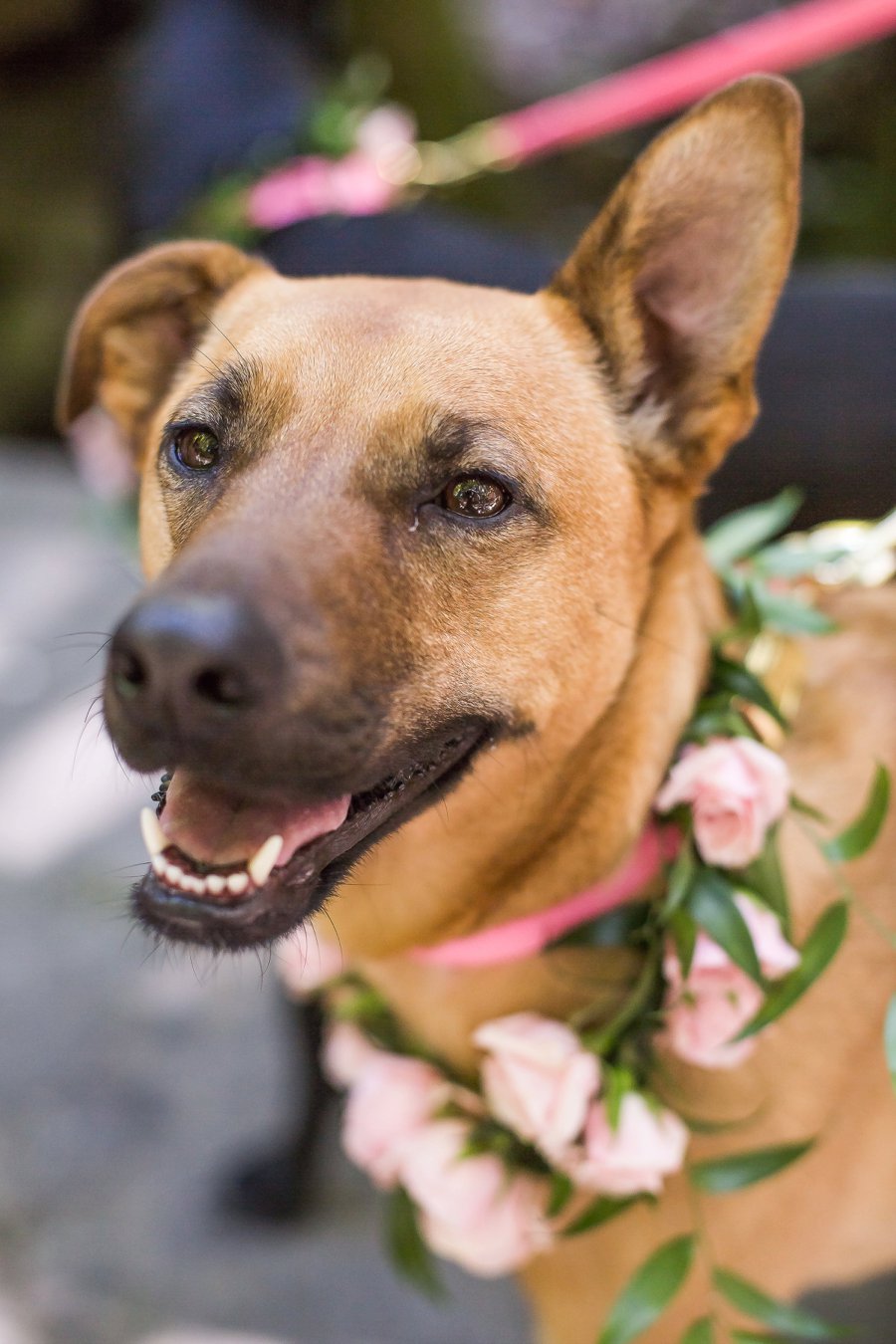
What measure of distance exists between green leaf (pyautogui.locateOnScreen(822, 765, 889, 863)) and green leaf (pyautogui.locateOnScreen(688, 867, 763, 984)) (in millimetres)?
142

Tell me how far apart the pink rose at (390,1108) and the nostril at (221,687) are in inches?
33.7

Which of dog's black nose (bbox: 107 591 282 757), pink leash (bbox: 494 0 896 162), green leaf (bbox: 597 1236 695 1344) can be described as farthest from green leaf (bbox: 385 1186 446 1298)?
pink leash (bbox: 494 0 896 162)

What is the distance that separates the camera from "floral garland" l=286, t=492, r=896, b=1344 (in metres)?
1.59

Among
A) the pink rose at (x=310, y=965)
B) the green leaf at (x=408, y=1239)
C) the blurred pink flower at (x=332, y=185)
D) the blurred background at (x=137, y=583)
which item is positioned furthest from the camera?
the blurred pink flower at (x=332, y=185)

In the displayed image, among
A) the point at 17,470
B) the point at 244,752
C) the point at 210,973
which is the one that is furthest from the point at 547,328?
the point at 17,470

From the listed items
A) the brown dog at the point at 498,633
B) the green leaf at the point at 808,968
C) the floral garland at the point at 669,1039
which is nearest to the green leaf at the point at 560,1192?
the floral garland at the point at 669,1039

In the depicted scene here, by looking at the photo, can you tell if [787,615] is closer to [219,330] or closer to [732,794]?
[732,794]

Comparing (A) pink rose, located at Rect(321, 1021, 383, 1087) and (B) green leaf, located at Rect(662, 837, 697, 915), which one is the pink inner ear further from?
(A) pink rose, located at Rect(321, 1021, 383, 1087)

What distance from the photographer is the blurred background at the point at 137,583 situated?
2.46 m

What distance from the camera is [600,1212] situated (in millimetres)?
1671

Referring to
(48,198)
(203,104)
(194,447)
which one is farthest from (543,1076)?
(48,198)

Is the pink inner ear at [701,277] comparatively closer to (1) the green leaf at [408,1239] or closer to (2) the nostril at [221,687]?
(2) the nostril at [221,687]

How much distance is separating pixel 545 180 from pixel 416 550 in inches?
155

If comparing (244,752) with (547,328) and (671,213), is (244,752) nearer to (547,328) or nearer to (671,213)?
(547,328)
